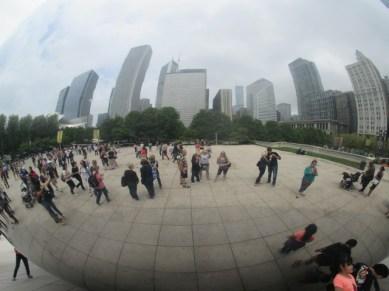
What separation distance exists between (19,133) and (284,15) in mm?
3370

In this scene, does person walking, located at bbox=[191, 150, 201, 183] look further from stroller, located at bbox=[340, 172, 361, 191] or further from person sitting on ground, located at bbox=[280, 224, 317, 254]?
stroller, located at bbox=[340, 172, 361, 191]

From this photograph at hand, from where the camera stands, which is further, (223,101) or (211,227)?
(223,101)

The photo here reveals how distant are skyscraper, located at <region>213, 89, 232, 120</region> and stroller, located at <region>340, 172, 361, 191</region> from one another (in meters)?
1.47

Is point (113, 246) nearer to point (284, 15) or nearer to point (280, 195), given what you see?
point (280, 195)

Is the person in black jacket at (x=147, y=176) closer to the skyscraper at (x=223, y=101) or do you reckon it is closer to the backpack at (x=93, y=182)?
the backpack at (x=93, y=182)

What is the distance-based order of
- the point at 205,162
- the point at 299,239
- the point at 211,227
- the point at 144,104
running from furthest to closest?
the point at 144,104
the point at 205,162
the point at 299,239
the point at 211,227

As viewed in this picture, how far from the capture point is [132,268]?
2191 mm

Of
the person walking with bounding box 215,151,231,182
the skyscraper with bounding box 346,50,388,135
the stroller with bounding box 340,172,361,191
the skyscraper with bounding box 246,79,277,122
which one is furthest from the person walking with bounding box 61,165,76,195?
the skyscraper with bounding box 346,50,388,135

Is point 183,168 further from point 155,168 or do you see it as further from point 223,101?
point 223,101

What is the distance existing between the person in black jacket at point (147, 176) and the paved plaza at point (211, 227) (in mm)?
72

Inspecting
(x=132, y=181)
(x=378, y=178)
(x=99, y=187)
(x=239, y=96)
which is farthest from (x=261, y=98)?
(x=99, y=187)

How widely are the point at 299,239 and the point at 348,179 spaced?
878 mm

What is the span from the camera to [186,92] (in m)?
2.29

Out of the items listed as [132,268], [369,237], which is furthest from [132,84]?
[369,237]
